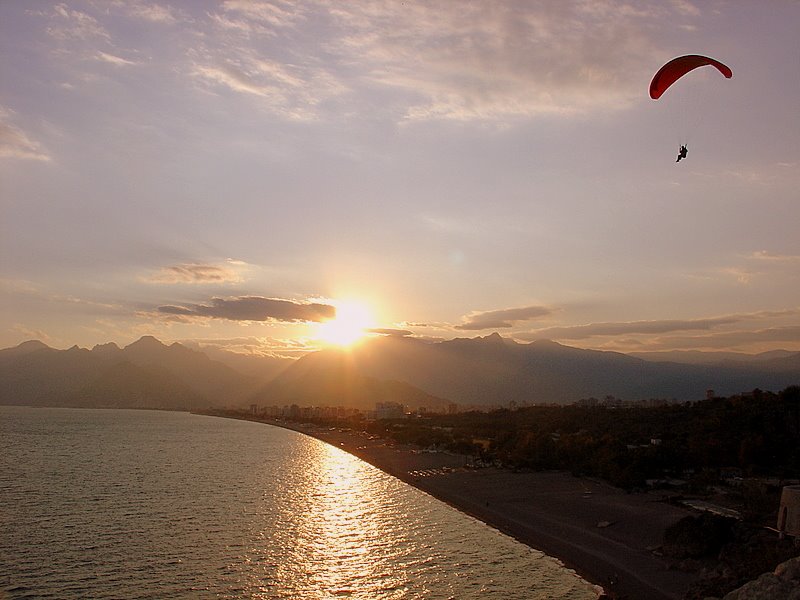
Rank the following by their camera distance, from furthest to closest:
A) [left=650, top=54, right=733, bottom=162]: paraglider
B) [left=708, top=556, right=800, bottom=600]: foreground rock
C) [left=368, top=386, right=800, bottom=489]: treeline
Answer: [left=368, top=386, right=800, bottom=489]: treeline → [left=650, top=54, right=733, bottom=162]: paraglider → [left=708, top=556, right=800, bottom=600]: foreground rock

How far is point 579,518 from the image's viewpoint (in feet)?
104

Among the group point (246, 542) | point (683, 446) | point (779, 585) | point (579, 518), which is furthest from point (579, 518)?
point (683, 446)

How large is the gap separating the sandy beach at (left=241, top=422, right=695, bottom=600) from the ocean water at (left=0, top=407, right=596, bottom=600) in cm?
125

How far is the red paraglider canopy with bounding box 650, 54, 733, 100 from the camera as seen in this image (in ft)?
67.6

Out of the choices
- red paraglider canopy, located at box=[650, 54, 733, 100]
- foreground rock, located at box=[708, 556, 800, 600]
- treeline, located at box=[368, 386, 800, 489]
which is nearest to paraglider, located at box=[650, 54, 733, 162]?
red paraglider canopy, located at box=[650, 54, 733, 100]

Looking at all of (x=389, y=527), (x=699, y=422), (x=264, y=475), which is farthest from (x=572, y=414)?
(x=389, y=527)

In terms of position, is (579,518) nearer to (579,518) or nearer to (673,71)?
(579,518)

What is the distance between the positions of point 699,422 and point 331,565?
4523 cm

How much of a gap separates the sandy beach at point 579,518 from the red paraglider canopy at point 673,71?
661 inches

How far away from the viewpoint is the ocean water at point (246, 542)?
70.2 ft

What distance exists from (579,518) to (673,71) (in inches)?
867

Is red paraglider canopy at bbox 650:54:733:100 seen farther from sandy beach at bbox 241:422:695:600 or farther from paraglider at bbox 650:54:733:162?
sandy beach at bbox 241:422:695:600

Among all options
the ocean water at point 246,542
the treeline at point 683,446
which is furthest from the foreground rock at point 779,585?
the treeline at point 683,446

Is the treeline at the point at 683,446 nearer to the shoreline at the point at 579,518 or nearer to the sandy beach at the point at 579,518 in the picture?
the sandy beach at the point at 579,518
